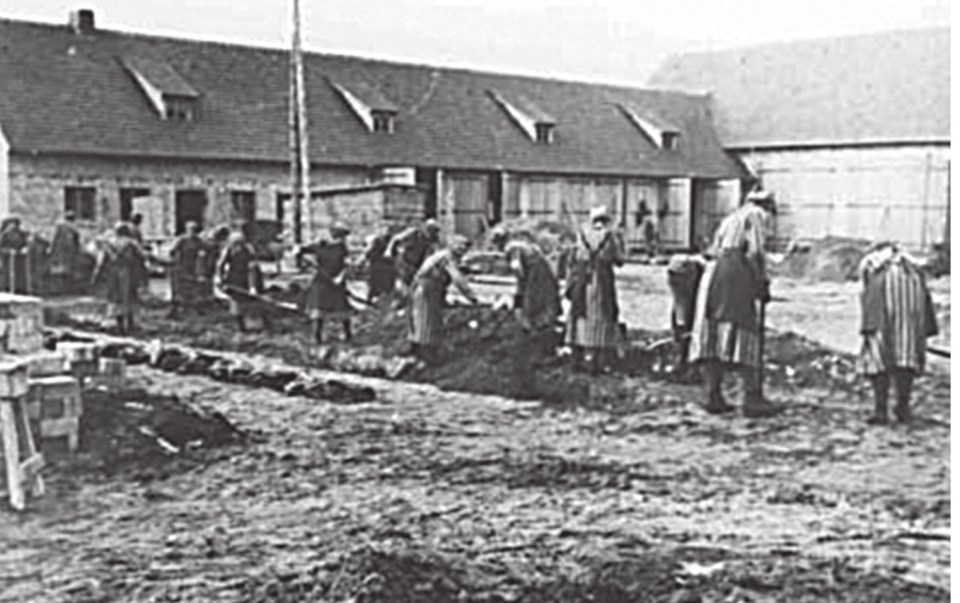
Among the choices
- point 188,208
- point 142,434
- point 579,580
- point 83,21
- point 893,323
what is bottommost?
point 579,580

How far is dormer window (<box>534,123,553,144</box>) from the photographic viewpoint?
6.40 feet

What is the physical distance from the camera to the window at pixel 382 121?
194 centimetres

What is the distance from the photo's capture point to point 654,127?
196 centimetres

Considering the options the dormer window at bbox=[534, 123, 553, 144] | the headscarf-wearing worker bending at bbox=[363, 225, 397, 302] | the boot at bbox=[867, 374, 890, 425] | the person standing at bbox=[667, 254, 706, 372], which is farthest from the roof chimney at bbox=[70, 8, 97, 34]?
the boot at bbox=[867, 374, 890, 425]

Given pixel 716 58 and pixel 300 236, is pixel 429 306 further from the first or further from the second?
pixel 716 58

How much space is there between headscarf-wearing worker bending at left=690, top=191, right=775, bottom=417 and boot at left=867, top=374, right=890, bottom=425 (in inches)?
5.6

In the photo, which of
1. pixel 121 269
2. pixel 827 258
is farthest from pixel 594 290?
pixel 121 269

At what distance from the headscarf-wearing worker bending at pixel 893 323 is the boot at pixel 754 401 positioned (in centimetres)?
14

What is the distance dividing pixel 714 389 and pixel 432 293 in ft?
1.50

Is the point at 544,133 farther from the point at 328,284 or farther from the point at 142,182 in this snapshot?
the point at 142,182

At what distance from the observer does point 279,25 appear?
1915 mm

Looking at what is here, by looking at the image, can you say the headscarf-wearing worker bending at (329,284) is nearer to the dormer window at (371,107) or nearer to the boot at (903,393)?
the dormer window at (371,107)

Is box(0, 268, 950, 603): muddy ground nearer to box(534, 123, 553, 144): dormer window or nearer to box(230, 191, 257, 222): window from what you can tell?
box(230, 191, 257, 222): window

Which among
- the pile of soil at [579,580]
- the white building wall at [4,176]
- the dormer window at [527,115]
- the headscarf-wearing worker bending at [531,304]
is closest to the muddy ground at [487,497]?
the pile of soil at [579,580]
